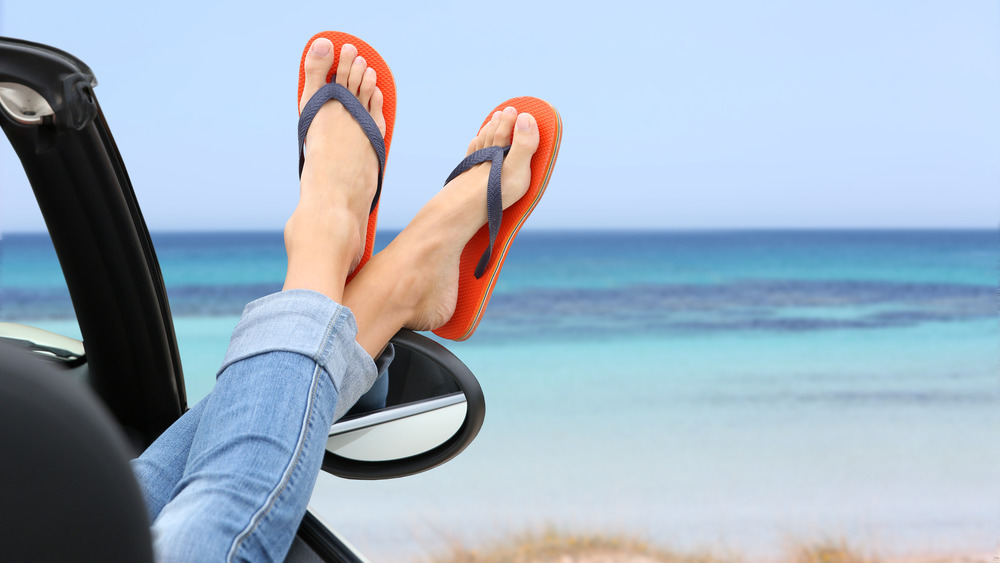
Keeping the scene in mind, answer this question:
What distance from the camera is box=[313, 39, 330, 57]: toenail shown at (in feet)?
4.33

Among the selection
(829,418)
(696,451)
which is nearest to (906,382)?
(829,418)

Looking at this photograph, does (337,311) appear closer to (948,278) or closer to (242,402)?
(242,402)

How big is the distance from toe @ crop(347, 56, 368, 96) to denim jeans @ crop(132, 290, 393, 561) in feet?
2.52

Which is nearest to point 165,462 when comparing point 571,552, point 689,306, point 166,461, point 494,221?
point 166,461

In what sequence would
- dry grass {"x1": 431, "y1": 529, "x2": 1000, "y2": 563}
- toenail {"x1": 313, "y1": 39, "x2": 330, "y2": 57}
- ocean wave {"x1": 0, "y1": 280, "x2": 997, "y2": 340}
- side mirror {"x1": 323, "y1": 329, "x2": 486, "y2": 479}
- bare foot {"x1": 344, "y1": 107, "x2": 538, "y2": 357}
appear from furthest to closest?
ocean wave {"x1": 0, "y1": 280, "x2": 997, "y2": 340}
dry grass {"x1": 431, "y1": 529, "x2": 1000, "y2": 563}
toenail {"x1": 313, "y1": 39, "x2": 330, "y2": 57}
bare foot {"x1": 344, "y1": 107, "x2": 538, "y2": 357}
side mirror {"x1": 323, "y1": 329, "x2": 486, "y2": 479}

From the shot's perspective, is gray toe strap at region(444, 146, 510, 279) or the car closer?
the car

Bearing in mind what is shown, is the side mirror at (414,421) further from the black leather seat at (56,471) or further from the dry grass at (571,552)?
the dry grass at (571,552)

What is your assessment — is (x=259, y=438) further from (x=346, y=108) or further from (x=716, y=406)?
(x=716, y=406)

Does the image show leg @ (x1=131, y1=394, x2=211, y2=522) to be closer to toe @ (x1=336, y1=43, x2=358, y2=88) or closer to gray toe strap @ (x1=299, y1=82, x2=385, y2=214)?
gray toe strap @ (x1=299, y1=82, x2=385, y2=214)

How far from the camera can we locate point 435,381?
0.82 meters

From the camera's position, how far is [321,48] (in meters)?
1.33

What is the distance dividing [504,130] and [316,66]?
0.41 m

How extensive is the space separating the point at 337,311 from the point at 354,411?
17cm

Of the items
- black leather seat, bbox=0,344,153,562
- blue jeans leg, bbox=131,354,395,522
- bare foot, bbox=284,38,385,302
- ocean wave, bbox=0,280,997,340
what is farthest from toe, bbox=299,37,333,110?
ocean wave, bbox=0,280,997,340
